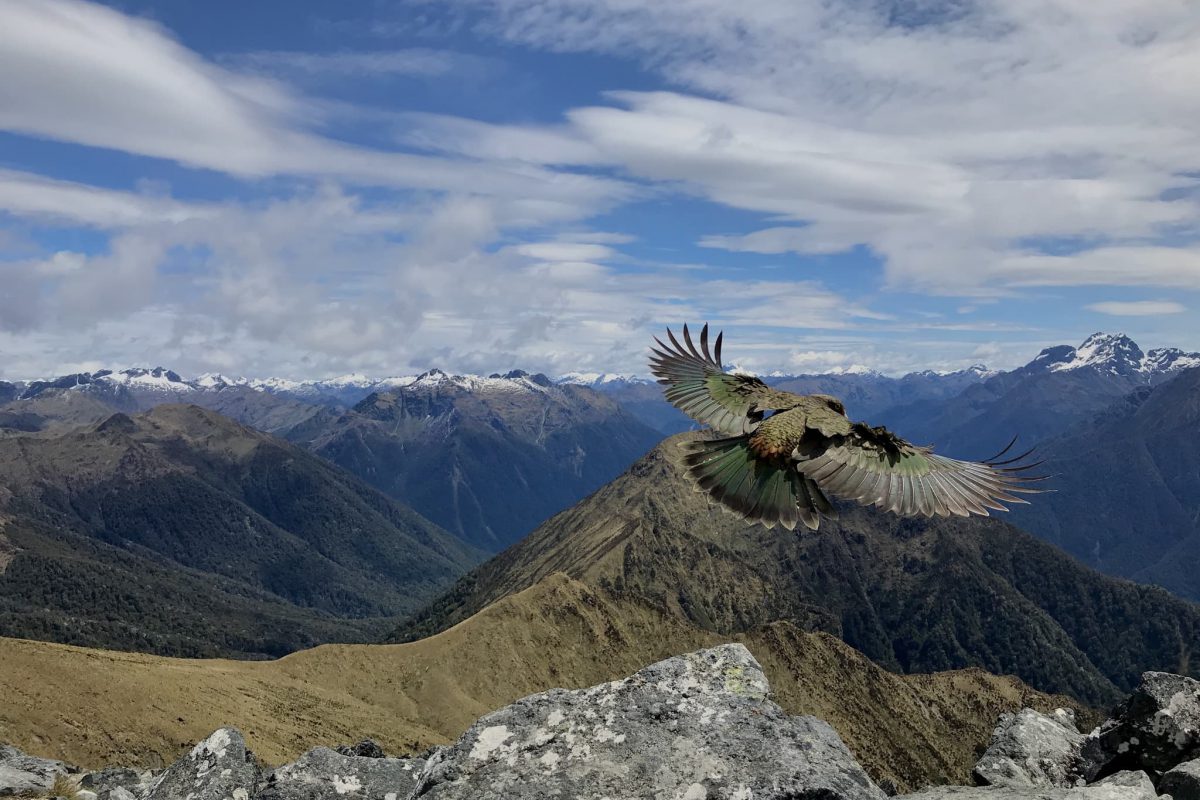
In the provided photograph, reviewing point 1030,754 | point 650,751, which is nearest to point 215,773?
point 650,751

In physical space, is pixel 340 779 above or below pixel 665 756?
below

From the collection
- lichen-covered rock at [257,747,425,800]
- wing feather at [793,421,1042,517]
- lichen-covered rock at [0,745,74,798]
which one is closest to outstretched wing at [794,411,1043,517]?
wing feather at [793,421,1042,517]

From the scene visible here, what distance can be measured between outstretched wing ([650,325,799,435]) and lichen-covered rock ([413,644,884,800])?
28.8 feet

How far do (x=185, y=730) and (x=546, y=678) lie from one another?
62.2m

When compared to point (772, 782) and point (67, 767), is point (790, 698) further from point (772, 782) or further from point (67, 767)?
point (772, 782)

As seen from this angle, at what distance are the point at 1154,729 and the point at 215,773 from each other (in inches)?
685

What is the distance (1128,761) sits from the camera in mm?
→ 14562

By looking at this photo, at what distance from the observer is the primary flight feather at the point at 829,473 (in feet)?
45.1

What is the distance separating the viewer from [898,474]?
49.4 ft

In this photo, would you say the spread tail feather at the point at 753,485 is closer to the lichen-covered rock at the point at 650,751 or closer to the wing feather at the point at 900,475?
the wing feather at the point at 900,475

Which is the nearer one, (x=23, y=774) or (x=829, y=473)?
(x=829, y=473)

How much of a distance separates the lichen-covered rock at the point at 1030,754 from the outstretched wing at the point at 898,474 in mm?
5419

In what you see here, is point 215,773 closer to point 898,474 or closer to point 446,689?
point 898,474

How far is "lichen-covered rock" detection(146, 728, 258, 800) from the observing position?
14203 mm
